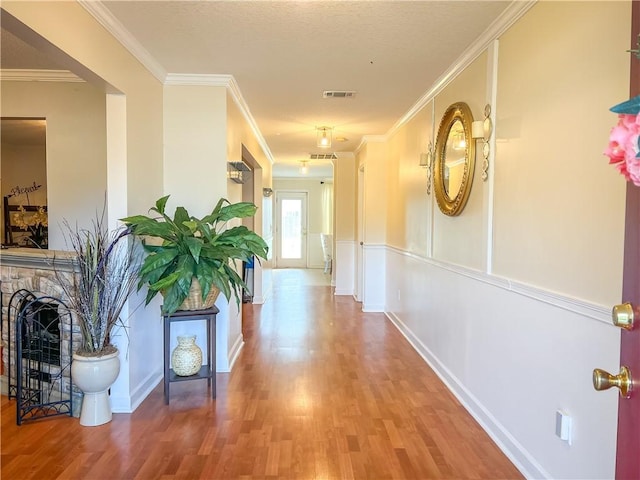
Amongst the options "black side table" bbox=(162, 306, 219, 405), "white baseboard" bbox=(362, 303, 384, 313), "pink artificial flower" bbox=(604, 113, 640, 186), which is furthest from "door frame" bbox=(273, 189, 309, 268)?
"pink artificial flower" bbox=(604, 113, 640, 186)

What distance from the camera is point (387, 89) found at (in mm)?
3479

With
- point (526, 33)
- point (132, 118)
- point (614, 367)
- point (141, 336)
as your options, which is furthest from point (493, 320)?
point (132, 118)

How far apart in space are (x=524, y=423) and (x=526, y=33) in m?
1.93

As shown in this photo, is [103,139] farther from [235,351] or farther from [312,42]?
[235,351]

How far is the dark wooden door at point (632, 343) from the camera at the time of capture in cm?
89

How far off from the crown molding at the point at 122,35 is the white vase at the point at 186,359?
6.33ft

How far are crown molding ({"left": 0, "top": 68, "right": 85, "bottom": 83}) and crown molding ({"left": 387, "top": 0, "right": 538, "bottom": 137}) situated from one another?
2.82m

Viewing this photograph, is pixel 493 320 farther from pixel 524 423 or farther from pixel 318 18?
pixel 318 18

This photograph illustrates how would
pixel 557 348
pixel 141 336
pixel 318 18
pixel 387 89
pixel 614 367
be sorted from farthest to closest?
pixel 387 89, pixel 141 336, pixel 318 18, pixel 557 348, pixel 614 367

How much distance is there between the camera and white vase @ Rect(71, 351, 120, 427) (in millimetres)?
2371

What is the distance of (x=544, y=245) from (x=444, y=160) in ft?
4.89

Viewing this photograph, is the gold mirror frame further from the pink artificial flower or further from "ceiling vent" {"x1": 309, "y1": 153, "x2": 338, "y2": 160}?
"ceiling vent" {"x1": 309, "y1": 153, "x2": 338, "y2": 160}

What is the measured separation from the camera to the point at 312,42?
8.32ft

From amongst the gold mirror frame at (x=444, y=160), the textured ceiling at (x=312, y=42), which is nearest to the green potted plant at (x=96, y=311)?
the textured ceiling at (x=312, y=42)
